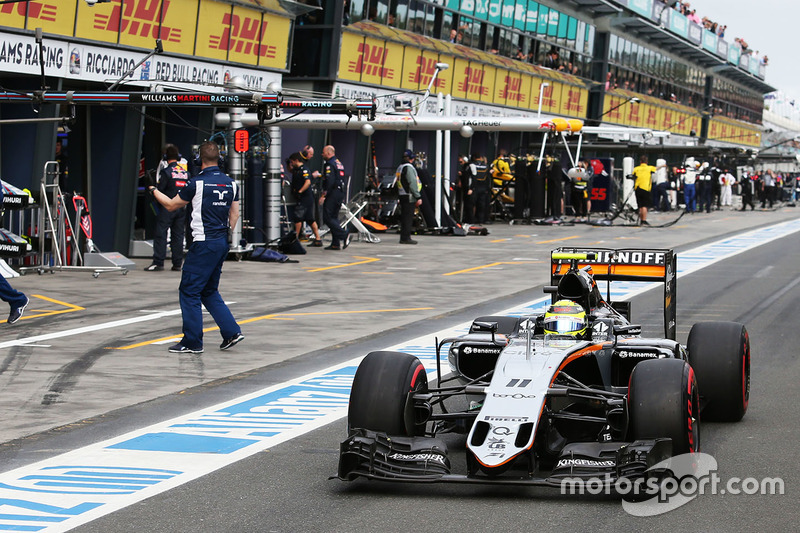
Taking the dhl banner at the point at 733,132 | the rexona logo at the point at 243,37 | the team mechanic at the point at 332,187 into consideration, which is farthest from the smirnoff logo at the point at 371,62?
the dhl banner at the point at 733,132

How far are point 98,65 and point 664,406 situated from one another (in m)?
16.2

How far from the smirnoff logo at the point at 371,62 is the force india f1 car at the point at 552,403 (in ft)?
72.6

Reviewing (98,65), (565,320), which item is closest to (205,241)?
(565,320)

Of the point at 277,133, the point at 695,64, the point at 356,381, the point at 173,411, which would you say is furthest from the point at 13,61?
the point at 695,64

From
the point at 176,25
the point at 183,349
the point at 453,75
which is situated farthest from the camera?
the point at 453,75

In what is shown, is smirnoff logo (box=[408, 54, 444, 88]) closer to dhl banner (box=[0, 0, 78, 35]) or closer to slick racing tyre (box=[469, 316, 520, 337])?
dhl banner (box=[0, 0, 78, 35])

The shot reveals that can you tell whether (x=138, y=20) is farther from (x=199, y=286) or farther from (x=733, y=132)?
(x=733, y=132)

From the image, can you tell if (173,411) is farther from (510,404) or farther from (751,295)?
(751,295)

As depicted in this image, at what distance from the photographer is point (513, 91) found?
41.6 metres

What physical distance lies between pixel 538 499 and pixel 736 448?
186 centimetres

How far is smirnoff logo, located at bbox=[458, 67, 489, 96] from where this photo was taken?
37.3 metres

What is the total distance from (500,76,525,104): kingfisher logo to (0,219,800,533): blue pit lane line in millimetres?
31028

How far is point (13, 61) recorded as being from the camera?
1855cm

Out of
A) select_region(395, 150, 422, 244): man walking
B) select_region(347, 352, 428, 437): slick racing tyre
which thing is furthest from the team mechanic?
select_region(347, 352, 428, 437): slick racing tyre
